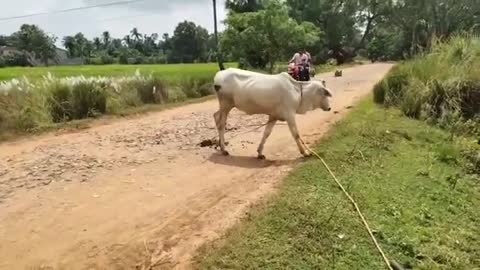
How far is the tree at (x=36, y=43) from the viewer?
236ft

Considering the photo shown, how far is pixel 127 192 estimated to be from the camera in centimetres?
729

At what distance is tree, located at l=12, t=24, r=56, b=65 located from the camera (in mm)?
72000

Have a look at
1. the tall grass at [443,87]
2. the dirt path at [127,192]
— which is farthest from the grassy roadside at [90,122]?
the tall grass at [443,87]

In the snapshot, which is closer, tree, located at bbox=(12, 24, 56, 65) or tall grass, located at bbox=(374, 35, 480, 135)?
tall grass, located at bbox=(374, 35, 480, 135)

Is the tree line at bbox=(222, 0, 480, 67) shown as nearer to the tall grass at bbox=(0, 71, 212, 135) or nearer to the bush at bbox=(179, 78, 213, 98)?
the bush at bbox=(179, 78, 213, 98)

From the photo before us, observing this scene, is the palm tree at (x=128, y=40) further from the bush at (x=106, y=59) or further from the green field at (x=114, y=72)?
the green field at (x=114, y=72)

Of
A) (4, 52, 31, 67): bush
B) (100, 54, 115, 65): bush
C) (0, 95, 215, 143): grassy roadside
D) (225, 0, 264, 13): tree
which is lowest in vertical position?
(100, 54, 115, 65): bush

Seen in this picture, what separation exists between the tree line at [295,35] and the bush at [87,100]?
10485 mm

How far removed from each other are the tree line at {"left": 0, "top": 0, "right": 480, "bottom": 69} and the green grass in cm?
997

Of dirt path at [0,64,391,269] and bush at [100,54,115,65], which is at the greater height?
dirt path at [0,64,391,269]

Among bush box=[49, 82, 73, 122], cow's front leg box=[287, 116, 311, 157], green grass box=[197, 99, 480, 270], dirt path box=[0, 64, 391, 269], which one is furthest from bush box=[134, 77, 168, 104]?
cow's front leg box=[287, 116, 311, 157]

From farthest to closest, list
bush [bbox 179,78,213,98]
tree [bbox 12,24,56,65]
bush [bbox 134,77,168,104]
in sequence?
tree [bbox 12,24,56,65], bush [bbox 179,78,213,98], bush [bbox 134,77,168,104]

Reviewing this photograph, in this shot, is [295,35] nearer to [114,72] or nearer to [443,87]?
[114,72]

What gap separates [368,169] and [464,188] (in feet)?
5.33
